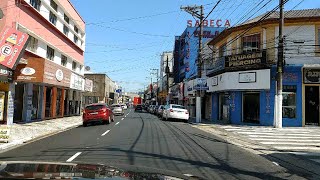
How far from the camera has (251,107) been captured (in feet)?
95.8

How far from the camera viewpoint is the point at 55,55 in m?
31.6

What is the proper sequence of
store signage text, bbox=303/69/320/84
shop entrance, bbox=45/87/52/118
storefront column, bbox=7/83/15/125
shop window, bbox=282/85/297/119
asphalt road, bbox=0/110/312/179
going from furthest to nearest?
shop entrance, bbox=45/87/52/118
shop window, bbox=282/85/297/119
store signage text, bbox=303/69/320/84
storefront column, bbox=7/83/15/125
asphalt road, bbox=0/110/312/179

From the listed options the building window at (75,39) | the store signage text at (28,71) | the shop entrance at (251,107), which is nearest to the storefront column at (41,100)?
the store signage text at (28,71)

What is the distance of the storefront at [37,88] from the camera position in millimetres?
22594

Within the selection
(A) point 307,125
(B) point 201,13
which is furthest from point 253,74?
(B) point 201,13

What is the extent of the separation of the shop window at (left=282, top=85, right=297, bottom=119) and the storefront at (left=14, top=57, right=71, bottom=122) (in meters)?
17.0

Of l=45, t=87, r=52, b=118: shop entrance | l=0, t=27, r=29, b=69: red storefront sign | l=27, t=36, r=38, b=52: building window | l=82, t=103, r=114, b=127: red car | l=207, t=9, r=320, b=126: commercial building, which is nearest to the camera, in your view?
l=0, t=27, r=29, b=69: red storefront sign

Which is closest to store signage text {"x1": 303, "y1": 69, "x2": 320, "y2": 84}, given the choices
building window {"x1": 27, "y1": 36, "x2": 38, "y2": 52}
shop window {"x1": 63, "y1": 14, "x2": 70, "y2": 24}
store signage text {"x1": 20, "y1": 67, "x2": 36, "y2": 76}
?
store signage text {"x1": 20, "y1": 67, "x2": 36, "y2": 76}

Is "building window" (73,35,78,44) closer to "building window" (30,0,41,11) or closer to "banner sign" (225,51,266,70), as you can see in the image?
"building window" (30,0,41,11)

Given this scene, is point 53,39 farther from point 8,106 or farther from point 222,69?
point 222,69

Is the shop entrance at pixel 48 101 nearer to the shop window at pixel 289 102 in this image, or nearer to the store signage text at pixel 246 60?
the store signage text at pixel 246 60

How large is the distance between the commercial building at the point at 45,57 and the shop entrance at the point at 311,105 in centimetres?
1862

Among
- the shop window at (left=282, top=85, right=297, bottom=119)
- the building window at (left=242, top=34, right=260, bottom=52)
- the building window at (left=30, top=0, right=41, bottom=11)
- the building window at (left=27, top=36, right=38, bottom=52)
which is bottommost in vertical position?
the shop window at (left=282, top=85, right=297, bottom=119)

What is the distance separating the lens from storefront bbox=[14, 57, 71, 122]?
2259cm
